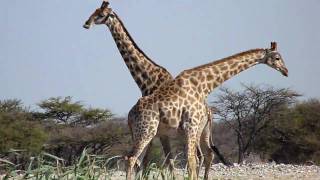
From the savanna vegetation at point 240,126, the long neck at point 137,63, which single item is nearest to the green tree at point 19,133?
the savanna vegetation at point 240,126

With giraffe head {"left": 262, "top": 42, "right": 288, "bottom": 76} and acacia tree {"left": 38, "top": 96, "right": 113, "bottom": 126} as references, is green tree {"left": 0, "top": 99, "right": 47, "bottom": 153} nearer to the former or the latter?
acacia tree {"left": 38, "top": 96, "right": 113, "bottom": 126}

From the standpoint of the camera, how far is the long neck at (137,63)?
28.2 feet

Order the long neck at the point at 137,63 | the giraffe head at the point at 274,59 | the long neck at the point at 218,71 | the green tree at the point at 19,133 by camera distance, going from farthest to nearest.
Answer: the green tree at the point at 19,133 → the long neck at the point at 137,63 → the giraffe head at the point at 274,59 → the long neck at the point at 218,71

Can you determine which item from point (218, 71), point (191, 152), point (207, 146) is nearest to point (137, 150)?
point (191, 152)

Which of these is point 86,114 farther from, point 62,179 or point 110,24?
point 62,179

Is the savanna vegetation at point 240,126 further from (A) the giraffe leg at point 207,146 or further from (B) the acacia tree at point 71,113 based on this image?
(A) the giraffe leg at point 207,146

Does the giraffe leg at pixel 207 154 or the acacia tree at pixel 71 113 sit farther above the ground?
the acacia tree at pixel 71 113

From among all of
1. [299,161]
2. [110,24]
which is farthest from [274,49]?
[299,161]

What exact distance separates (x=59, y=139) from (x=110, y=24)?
57.3 feet

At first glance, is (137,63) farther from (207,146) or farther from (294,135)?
(294,135)

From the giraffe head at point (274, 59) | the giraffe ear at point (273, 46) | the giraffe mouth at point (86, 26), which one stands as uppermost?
the giraffe mouth at point (86, 26)

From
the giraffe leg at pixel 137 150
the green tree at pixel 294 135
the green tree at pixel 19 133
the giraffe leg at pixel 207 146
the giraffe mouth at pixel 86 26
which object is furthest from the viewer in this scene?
the green tree at pixel 294 135

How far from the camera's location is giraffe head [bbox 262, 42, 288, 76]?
8.38 meters

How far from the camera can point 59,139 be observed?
26.2 m
